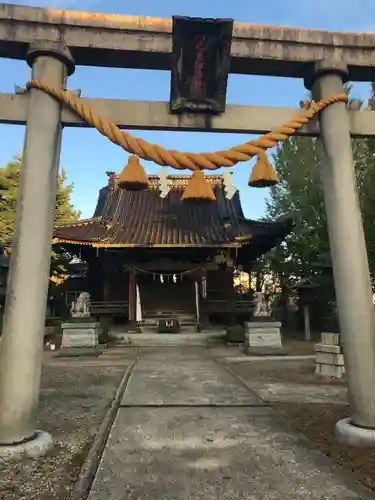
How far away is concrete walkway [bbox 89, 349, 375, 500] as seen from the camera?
2.61 metres

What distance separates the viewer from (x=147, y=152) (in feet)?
11.8

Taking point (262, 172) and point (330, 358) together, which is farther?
point (330, 358)

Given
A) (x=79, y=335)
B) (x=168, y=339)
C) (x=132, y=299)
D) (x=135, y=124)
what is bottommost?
(x=168, y=339)

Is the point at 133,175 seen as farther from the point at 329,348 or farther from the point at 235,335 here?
the point at 235,335

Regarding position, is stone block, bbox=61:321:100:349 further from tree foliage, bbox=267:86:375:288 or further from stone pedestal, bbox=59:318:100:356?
tree foliage, bbox=267:86:375:288

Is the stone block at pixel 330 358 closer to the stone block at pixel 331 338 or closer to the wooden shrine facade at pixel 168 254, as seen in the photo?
the stone block at pixel 331 338

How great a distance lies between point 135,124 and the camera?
12.7 feet

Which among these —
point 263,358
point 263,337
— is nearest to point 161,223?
point 263,337

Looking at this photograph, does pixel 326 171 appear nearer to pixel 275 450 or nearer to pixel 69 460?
pixel 275 450

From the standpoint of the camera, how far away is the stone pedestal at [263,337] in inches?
460

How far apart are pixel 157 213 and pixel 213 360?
954 cm

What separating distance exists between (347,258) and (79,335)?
1013 cm

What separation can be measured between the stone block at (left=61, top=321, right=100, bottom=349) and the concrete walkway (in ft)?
22.7

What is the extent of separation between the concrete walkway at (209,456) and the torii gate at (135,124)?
2.28 ft
